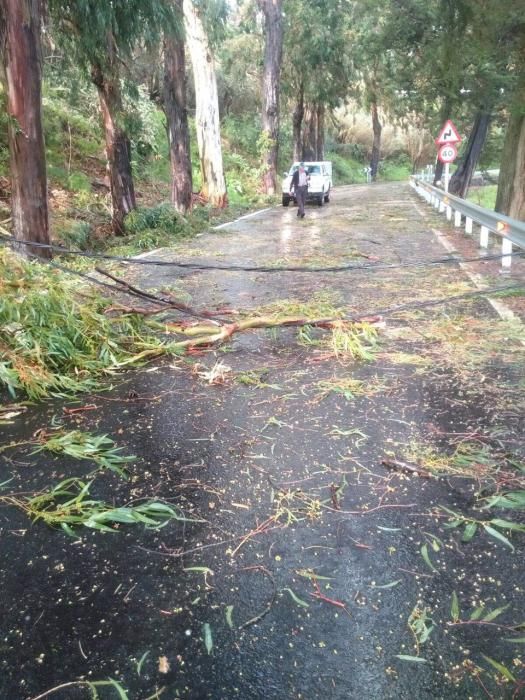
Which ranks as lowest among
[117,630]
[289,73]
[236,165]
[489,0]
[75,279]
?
[117,630]

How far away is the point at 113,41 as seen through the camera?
1316cm

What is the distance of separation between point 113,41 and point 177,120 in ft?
18.5

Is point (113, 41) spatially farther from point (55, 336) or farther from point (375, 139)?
point (375, 139)

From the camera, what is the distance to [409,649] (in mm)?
2354

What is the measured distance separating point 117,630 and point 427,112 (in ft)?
99.5

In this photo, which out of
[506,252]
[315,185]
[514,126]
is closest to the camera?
[506,252]

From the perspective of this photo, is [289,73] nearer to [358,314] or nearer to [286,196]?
[286,196]

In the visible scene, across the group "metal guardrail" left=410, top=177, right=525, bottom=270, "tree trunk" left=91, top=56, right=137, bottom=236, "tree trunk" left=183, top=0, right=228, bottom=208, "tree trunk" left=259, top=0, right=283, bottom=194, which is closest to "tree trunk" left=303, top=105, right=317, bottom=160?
"tree trunk" left=259, top=0, right=283, bottom=194

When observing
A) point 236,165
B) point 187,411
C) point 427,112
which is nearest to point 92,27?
point 187,411

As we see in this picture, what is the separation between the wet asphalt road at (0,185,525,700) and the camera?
230 cm

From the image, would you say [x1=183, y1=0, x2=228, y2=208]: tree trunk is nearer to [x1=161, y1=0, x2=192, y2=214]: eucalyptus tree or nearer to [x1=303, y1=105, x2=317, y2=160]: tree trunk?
[x1=161, y1=0, x2=192, y2=214]: eucalyptus tree

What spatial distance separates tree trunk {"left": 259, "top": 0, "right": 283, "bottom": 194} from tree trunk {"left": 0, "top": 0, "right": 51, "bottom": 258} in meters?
21.4

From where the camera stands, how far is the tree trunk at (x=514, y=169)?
14344mm

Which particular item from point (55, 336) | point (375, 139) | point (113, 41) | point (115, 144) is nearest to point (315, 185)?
point (115, 144)
